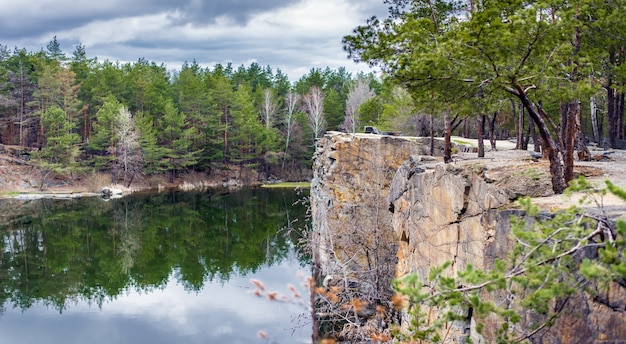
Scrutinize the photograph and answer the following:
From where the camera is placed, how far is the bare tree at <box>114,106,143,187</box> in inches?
2110

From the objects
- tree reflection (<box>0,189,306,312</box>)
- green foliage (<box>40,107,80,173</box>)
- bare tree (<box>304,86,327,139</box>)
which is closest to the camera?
tree reflection (<box>0,189,306,312</box>)

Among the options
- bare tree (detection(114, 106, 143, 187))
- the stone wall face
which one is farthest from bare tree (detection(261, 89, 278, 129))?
the stone wall face

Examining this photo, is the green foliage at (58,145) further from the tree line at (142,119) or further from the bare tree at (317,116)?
the bare tree at (317,116)

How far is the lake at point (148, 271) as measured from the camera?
19406mm

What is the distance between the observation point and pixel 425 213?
13.3m

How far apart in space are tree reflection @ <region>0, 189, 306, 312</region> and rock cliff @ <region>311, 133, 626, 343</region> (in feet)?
25.7

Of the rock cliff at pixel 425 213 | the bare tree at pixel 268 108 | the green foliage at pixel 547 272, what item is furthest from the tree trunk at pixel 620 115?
the bare tree at pixel 268 108

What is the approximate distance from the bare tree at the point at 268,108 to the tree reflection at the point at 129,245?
1955 cm

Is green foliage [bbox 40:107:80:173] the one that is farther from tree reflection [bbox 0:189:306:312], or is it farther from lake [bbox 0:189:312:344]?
tree reflection [bbox 0:189:306:312]

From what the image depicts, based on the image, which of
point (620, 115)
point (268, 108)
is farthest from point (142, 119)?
point (620, 115)

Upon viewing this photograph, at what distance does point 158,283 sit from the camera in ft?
84.9

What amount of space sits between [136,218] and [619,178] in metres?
35.4

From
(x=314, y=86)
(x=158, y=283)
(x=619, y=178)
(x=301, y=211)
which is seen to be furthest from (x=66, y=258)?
(x=314, y=86)

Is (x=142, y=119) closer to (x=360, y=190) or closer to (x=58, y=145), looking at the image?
(x=58, y=145)
